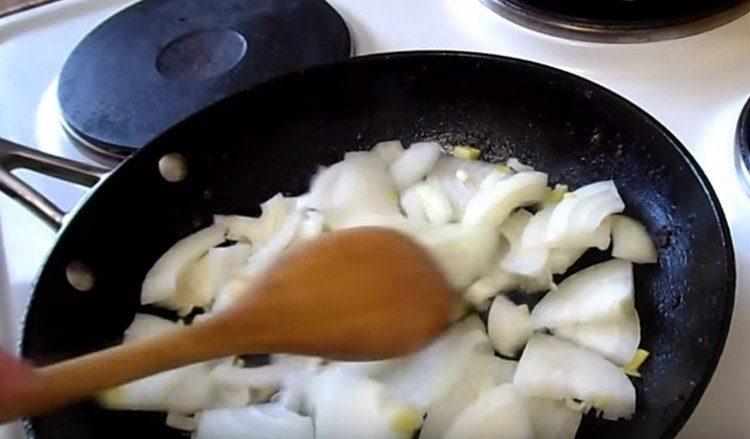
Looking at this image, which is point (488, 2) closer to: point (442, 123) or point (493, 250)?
point (442, 123)

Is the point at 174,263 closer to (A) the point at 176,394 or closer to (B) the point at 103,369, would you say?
(A) the point at 176,394

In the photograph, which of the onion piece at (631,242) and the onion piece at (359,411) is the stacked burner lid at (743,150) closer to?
the onion piece at (631,242)

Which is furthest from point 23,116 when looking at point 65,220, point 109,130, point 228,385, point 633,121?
point 633,121

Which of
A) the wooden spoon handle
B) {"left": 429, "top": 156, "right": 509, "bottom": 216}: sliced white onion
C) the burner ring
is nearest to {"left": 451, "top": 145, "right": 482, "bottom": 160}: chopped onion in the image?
{"left": 429, "top": 156, "right": 509, "bottom": 216}: sliced white onion

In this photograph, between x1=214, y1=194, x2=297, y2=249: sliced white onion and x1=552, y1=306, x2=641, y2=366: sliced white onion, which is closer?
x1=552, y1=306, x2=641, y2=366: sliced white onion

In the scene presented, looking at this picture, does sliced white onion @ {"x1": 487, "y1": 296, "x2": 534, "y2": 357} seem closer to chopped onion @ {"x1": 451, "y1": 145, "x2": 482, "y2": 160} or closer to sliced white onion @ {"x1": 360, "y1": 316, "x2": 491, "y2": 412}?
sliced white onion @ {"x1": 360, "y1": 316, "x2": 491, "y2": 412}

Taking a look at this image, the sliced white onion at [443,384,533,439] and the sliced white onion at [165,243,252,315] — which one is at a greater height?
the sliced white onion at [443,384,533,439]
